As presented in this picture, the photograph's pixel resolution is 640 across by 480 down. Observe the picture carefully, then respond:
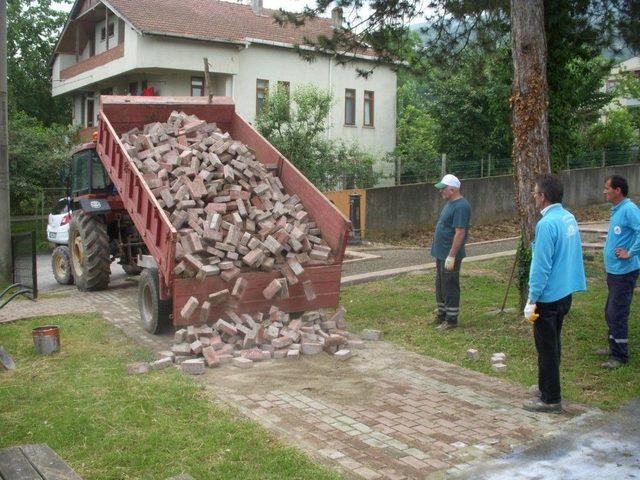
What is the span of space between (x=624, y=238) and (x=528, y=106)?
2.27 metres

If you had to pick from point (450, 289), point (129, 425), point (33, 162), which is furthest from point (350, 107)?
point (129, 425)

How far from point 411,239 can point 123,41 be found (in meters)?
17.0

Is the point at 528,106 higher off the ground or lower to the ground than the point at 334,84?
lower

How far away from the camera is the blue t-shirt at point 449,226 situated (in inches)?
339

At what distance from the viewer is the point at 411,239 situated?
19781mm

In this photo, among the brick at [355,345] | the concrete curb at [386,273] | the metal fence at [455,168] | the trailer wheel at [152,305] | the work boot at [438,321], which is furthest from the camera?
the metal fence at [455,168]

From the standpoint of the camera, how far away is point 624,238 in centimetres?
704

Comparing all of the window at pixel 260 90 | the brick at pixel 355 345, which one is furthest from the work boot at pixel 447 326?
the window at pixel 260 90

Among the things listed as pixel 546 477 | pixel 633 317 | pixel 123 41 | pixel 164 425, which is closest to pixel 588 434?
pixel 546 477

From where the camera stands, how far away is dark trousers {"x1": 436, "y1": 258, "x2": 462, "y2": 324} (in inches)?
343

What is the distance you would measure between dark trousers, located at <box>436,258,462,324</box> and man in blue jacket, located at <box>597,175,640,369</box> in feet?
6.44

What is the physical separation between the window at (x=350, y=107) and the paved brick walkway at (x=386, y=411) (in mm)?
26060

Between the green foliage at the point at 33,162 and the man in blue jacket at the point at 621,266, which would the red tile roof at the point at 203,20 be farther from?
the man in blue jacket at the point at 621,266

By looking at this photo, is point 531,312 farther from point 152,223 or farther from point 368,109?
point 368,109
